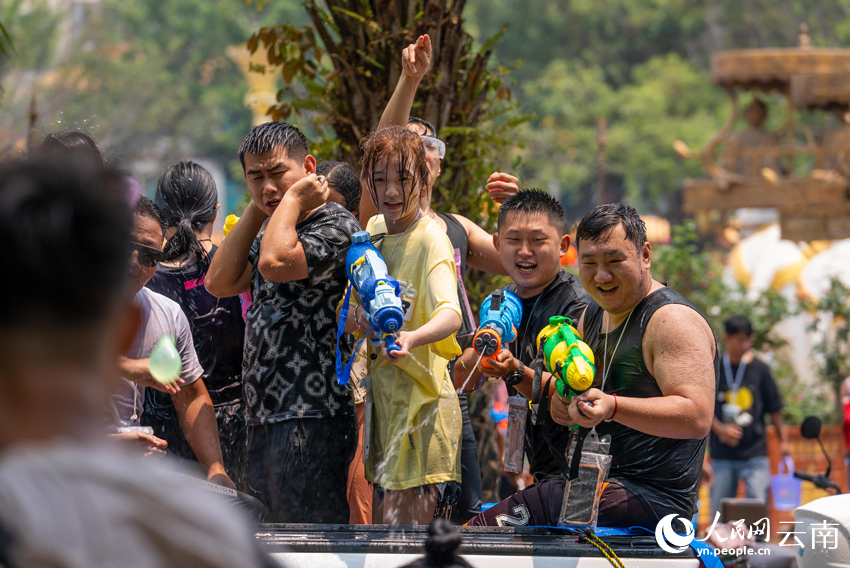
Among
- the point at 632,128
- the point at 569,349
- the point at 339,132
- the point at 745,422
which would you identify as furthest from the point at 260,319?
the point at 632,128

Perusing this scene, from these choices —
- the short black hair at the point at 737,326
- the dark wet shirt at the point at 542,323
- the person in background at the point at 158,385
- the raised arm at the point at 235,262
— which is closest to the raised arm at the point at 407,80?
the raised arm at the point at 235,262

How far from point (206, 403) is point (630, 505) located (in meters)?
1.64

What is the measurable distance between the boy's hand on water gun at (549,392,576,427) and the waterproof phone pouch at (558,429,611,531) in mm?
120

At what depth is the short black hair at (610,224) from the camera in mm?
3035

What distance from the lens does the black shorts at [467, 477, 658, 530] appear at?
2904 mm

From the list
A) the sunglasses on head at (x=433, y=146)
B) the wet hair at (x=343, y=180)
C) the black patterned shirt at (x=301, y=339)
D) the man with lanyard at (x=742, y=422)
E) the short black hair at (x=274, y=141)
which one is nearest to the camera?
the black patterned shirt at (x=301, y=339)

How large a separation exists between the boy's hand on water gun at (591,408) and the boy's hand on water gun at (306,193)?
4.06ft

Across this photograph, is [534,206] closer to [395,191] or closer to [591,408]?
[395,191]

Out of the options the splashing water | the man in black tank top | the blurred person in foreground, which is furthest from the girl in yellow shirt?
the blurred person in foreground

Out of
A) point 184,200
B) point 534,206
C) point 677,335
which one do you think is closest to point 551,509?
point 677,335

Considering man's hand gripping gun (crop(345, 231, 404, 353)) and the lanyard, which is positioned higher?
man's hand gripping gun (crop(345, 231, 404, 353))

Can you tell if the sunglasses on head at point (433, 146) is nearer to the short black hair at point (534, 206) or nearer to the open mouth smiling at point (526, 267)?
the short black hair at point (534, 206)

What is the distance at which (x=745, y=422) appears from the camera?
7.25m

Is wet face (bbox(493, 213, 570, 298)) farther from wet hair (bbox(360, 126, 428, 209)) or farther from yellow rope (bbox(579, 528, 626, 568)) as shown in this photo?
yellow rope (bbox(579, 528, 626, 568))
